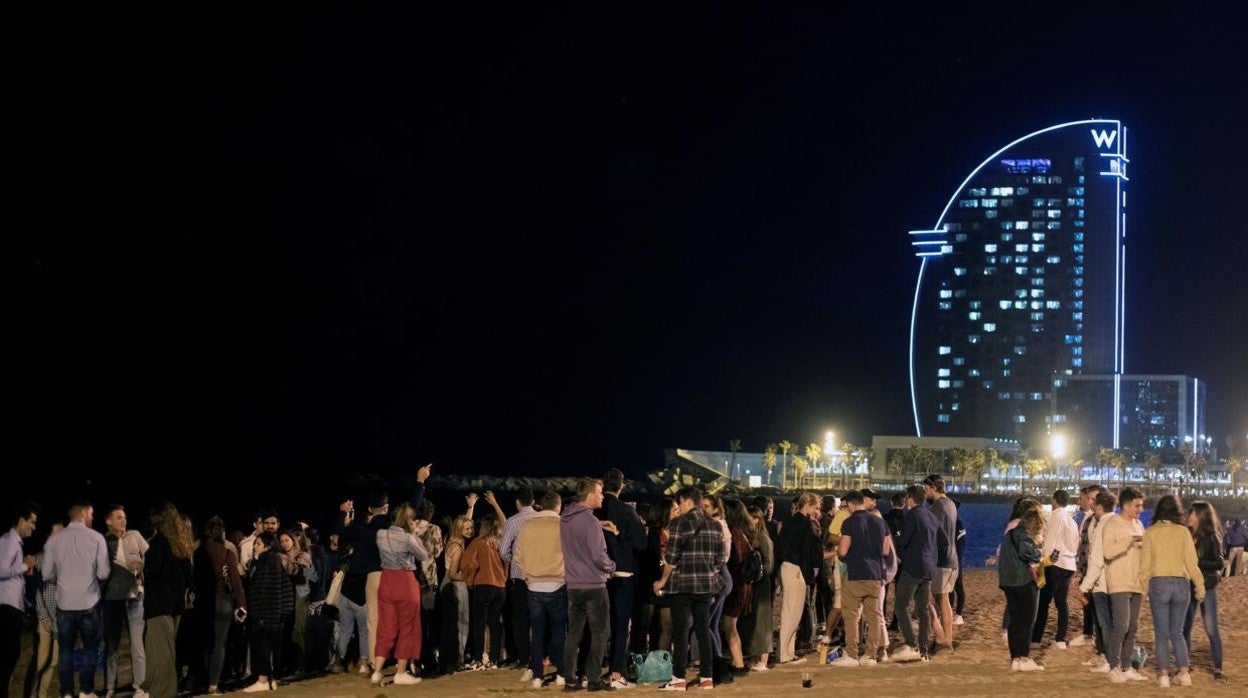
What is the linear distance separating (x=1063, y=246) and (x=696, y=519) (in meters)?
173

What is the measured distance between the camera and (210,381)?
153 m

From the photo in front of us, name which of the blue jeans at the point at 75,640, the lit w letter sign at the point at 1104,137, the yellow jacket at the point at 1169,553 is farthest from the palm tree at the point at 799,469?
the blue jeans at the point at 75,640

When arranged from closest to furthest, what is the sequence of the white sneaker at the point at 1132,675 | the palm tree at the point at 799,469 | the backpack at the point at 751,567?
1. the white sneaker at the point at 1132,675
2. the backpack at the point at 751,567
3. the palm tree at the point at 799,469

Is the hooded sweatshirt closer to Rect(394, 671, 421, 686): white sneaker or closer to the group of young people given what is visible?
Rect(394, 671, 421, 686): white sneaker

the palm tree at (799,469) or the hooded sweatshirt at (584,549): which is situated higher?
the hooded sweatshirt at (584,549)

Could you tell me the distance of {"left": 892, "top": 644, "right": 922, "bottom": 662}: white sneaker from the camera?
42.6 feet

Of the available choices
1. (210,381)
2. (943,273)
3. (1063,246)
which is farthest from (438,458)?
(1063,246)

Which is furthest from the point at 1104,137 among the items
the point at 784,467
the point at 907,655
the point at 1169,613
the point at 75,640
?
the point at 75,640

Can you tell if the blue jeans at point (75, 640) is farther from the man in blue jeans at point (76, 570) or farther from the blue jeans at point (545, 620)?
the blue jeans at point (545, 620)

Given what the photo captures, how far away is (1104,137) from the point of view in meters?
174

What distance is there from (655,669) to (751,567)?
1.23 m

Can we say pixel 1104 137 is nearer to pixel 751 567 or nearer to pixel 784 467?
pixel 784 467

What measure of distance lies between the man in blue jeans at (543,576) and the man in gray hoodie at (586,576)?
11cm

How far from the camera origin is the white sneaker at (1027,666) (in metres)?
12.2
